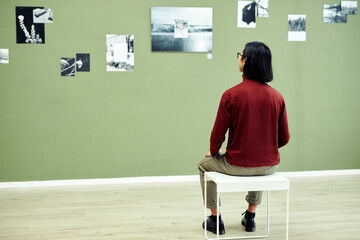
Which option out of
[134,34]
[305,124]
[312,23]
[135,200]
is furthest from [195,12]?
[135,200]

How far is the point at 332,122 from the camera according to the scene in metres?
4.10

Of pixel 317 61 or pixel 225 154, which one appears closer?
pixel 225 154

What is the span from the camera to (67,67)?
12.1 ft

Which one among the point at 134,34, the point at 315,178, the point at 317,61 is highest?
the point at 134,34

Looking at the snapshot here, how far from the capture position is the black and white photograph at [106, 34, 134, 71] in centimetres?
371

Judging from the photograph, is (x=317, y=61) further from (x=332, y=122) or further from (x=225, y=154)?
(x=225, y=154)

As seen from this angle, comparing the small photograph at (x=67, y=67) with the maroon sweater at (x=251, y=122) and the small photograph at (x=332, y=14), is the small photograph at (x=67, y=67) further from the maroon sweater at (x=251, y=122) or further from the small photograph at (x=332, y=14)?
the small photograph at (x=332, y=14)

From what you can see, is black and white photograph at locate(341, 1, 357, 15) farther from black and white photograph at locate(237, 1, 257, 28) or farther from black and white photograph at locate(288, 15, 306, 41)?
black and white photograph at locate(237, 1, 257, 28)

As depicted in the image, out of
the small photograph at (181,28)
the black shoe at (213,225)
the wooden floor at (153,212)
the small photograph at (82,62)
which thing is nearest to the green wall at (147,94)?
the small photograph at (82,62)

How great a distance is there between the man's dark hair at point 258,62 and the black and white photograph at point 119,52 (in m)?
1.72

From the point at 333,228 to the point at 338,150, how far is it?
66.9 inches

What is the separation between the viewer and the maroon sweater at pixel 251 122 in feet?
7.25

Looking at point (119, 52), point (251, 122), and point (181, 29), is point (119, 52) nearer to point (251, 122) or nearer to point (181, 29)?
point (181, 29)

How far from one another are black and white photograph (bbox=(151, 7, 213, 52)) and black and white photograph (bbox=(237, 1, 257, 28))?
29cm
